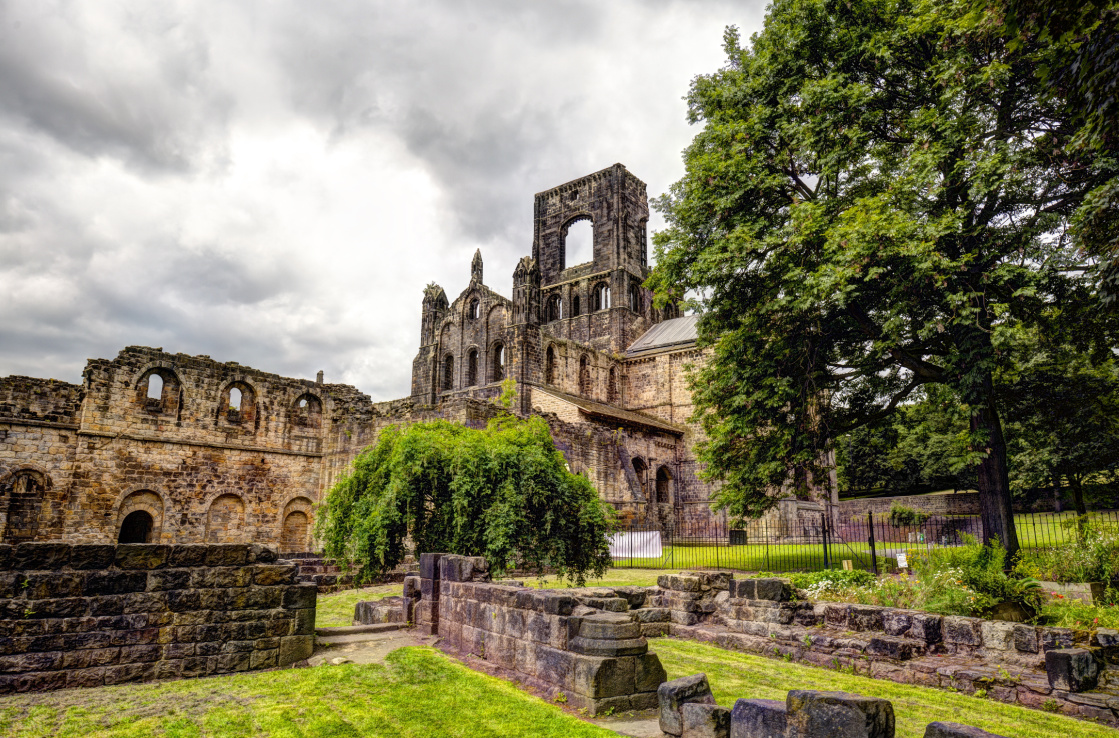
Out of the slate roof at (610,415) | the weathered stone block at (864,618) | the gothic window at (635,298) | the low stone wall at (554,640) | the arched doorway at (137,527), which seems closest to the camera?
the low stone wall at (554,640)

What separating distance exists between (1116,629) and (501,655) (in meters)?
6.10

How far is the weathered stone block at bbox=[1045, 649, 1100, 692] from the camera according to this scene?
5605 millimetres

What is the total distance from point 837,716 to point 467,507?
7445 mm

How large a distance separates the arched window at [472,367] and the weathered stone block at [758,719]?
34.8 meters

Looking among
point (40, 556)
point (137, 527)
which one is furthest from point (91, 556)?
point (137, 527)

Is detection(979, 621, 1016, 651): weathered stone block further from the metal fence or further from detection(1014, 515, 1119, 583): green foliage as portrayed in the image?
the metal fence

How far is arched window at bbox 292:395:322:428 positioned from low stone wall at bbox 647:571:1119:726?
60.4 feet

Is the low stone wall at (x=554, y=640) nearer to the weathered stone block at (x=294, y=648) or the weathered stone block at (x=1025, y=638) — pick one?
the weathered stone block at (x=294, y=648)

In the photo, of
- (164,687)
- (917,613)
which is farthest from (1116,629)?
(164,687)

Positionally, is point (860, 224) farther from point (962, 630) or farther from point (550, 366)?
point (550, 366)

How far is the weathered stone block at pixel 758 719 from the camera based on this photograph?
3.63m

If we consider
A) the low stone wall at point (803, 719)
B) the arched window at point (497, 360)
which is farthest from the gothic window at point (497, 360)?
the low stone wall at point (803, 719)

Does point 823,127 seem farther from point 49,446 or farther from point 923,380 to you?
point 49,446

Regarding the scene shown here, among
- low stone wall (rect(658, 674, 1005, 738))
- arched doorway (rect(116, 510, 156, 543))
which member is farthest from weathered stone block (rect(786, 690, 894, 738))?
arched doorway (rect(116, 510, 156, 543))
